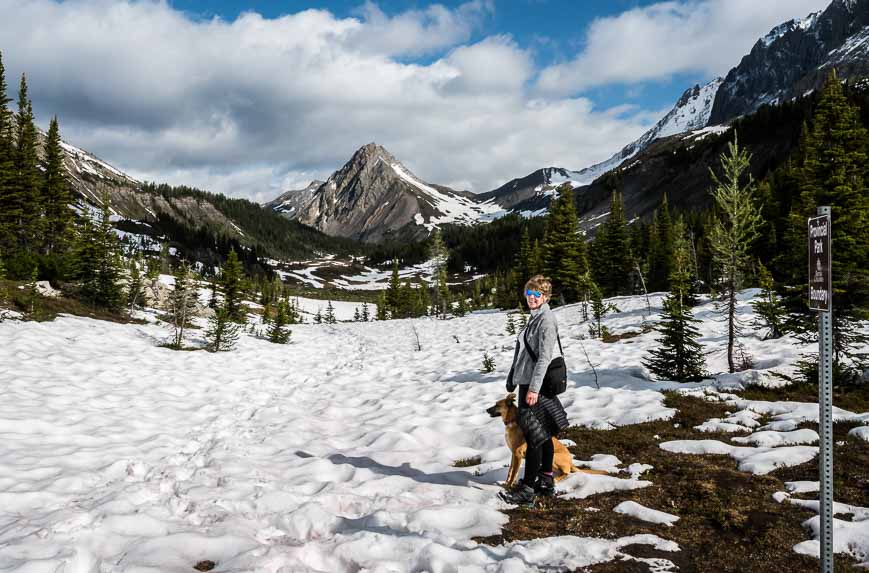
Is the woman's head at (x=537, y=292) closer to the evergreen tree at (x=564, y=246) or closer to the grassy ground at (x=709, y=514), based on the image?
the grassy ground at (x=709, y=514)

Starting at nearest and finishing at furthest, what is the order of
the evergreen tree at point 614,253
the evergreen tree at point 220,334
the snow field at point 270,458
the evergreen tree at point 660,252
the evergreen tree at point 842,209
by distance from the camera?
the snow field at point 270,458
the evergreen tree at point 842,209
the evergreen tree at point 220,334
the evergreen tree at point 614,253
the evergreen tree at point 660,252

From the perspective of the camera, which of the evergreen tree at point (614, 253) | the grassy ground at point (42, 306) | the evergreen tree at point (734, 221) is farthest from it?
the evergreen tree at point (614, 253)

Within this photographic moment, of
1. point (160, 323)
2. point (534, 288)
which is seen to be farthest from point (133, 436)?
point (160, 323)

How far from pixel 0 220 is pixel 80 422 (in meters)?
46.0

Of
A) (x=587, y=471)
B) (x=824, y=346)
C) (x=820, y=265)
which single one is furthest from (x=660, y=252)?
(x=820, y=265)

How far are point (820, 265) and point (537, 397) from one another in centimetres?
343

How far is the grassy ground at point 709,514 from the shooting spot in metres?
4.45

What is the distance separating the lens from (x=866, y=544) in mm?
4418

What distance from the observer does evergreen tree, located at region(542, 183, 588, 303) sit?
45.1 m

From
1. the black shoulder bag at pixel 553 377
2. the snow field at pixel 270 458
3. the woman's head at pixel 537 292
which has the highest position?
the woman's head at pixel 537 292

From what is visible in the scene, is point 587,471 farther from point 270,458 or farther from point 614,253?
point 614,253

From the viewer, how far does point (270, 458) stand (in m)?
8.73

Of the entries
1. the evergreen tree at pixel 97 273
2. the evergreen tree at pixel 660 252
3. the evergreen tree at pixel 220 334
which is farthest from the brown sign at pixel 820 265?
the evergreen tree at pixel 660 252

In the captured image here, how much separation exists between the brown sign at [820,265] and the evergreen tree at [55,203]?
5778 cm
